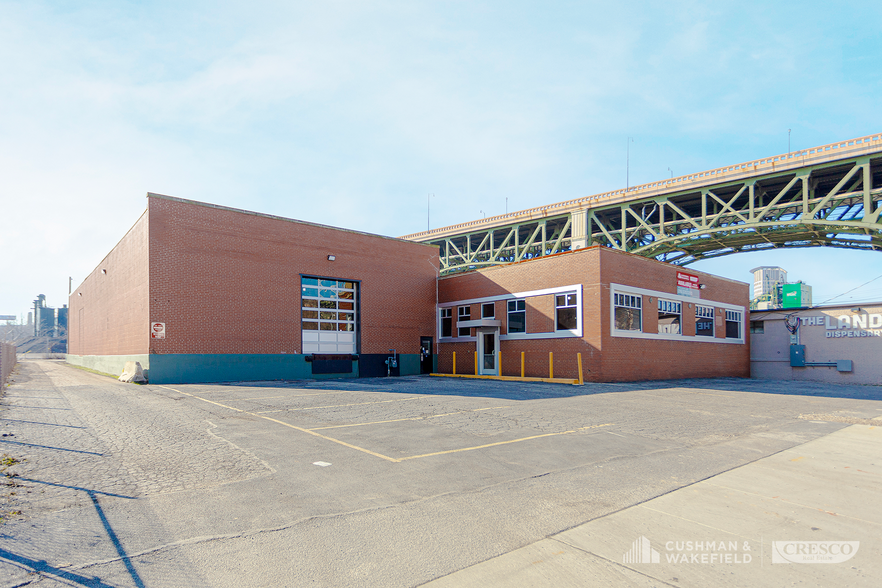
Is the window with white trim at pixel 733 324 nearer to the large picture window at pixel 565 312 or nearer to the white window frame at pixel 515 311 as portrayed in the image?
the large picture window at pixel 565 312

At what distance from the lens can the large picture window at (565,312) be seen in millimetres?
23688

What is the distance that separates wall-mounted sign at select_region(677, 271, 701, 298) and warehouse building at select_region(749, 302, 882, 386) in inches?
311

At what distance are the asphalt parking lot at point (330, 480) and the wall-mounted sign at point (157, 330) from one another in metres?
8.33

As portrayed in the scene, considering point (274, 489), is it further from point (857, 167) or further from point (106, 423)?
point (857, 167)

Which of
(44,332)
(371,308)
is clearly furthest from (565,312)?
(44,332)

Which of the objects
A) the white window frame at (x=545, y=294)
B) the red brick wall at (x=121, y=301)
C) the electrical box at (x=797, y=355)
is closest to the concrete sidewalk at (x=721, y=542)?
the white window frame at (x=545, y=294)

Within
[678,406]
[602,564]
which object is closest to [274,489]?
[602,564]

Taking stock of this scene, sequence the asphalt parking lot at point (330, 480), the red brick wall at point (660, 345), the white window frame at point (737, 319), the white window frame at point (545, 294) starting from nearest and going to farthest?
the asphalt parking lot at point (330, 480)
the red brick wall at point (660, 345)
the white window frame at point (545, 294)
the white window frame at point (737, 319)

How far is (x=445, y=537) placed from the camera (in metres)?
4.43

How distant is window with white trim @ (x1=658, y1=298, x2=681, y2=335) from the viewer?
26188 mm

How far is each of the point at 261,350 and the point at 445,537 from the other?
2217 centimetres

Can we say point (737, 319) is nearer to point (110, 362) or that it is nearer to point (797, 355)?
point (797, 355)

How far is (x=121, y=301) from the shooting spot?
2872 cm

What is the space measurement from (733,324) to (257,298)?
94.8 feet
